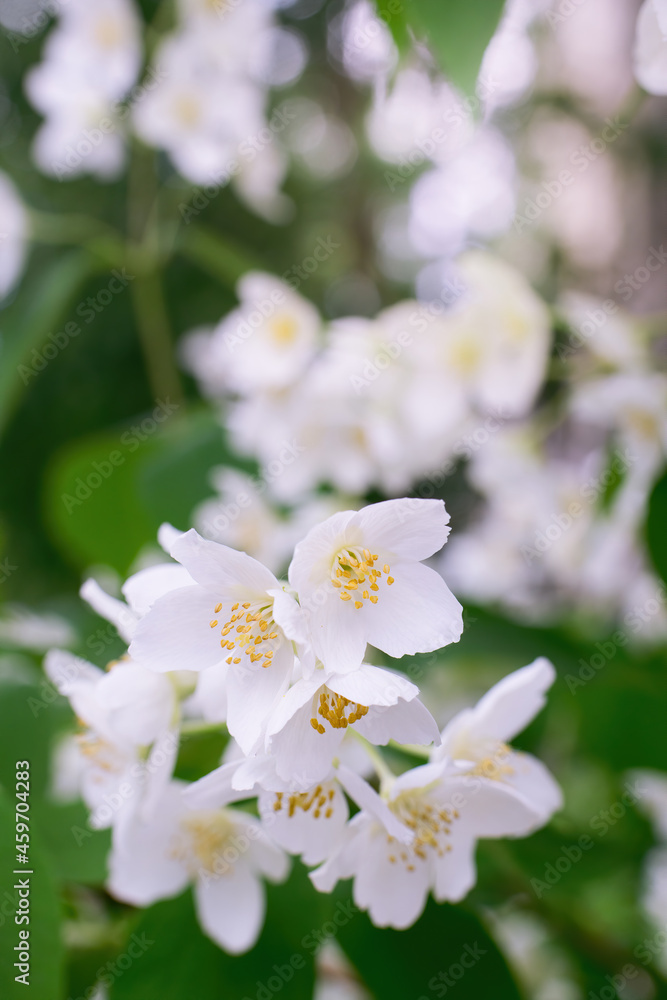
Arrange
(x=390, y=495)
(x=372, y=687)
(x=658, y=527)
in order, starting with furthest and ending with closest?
1. (x=390, y=495)
2. (x=658, y=527)
3. (x=372, y=687)

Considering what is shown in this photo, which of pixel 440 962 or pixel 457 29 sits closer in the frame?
pixel 457 29

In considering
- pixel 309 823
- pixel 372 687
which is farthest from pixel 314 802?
pixel 372 687

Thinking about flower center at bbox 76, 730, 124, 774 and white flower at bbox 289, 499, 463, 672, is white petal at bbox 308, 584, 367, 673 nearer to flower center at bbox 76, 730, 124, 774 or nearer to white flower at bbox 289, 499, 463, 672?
white flower at bbox 289, 499, 463, 672

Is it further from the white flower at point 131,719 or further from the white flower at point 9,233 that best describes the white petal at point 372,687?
the white flower at point 9,233

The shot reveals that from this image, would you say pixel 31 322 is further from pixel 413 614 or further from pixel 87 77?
pixel 413 614

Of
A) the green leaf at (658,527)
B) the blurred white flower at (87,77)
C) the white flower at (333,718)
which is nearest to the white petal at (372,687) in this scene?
the white flower at (333,718)

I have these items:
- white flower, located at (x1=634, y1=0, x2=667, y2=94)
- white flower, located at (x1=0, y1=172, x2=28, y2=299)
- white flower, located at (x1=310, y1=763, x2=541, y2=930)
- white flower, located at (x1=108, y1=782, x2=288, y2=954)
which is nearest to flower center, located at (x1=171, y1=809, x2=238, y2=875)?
white flower, located at (x1=108, y1=782, x2=288, y2=954)

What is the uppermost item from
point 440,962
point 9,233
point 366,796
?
point 9,233

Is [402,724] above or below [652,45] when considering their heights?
below
